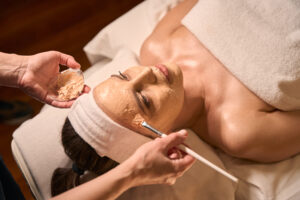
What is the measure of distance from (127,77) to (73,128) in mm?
297

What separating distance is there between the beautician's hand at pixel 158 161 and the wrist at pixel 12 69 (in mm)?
684

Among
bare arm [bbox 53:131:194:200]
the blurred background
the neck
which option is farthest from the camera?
the blurred background

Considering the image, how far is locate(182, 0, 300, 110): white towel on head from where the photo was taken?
1263 mm

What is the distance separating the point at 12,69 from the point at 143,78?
1.93 ft

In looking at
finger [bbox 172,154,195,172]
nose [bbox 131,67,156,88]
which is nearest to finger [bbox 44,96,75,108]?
nose [bbox 131,67,156,88]

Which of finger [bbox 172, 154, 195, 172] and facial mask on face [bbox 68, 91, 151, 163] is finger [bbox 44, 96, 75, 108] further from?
finger [bbox 172, 154, 195, 172]

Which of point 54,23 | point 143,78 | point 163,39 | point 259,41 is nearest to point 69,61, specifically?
point 143,78

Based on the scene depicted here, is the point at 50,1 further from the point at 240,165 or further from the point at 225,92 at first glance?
the point at 240,165

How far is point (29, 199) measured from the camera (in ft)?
6.36

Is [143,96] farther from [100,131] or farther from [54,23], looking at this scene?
[54,23]

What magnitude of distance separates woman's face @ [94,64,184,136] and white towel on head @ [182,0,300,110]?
0.31 m

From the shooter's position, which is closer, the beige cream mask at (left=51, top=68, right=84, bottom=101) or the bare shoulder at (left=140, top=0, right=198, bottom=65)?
the beige cream mask at (left=51, top=68, right=84, bottom=101)

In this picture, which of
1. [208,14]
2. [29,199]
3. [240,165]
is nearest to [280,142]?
[240,165]

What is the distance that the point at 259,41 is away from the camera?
1324 millimetres
